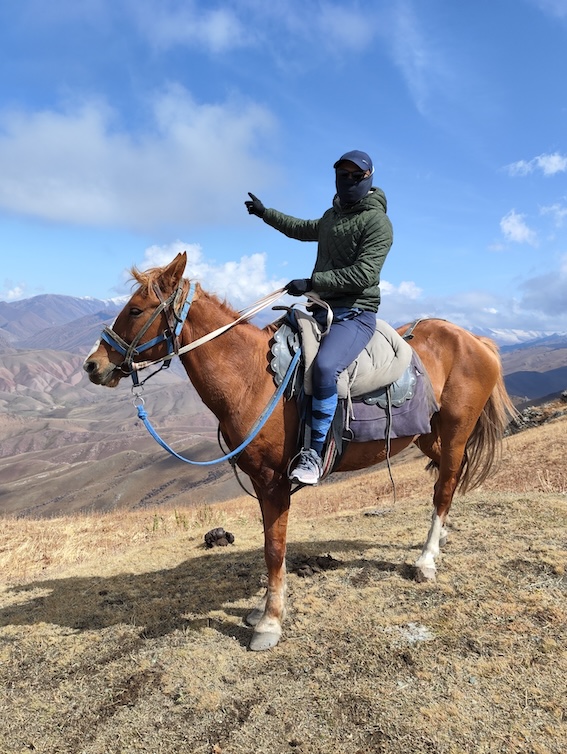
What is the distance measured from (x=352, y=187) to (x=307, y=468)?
9.08 ft

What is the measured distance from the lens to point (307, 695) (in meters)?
3.52

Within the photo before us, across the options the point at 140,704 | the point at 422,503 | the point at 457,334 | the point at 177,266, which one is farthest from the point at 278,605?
the point at 422,503

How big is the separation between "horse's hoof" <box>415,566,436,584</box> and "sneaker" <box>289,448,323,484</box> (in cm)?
204

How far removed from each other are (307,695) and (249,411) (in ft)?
7.78

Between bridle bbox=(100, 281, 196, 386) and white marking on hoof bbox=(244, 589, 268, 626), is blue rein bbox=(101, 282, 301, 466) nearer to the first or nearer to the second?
bridle bbox=(100, 281, 196, 386)

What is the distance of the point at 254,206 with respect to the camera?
5.14m

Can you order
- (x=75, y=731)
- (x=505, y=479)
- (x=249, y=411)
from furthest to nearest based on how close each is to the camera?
(x=505, y=479), (x=249, y=411), (x=75, y=731)

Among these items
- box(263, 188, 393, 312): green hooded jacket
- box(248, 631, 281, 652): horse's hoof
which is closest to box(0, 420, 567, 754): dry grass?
box(248, 631, 281, 652): horse's hoof

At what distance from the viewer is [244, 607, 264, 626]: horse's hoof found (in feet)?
15.7

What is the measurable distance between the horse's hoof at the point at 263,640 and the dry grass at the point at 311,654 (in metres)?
0.10

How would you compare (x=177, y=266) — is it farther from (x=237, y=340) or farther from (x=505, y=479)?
(x=505, y=479)

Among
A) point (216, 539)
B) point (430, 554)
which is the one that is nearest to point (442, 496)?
point (430, 554)

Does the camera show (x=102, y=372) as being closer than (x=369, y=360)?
Yes

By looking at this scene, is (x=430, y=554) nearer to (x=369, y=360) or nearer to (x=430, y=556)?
(x=430, y=556)
